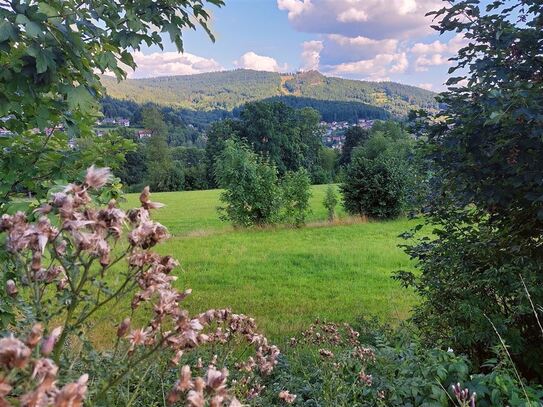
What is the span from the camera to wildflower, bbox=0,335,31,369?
30.0 inches

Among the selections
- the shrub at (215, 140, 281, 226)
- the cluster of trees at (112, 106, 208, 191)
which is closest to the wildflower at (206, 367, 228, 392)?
the shrub at (215, 140, 281, 226)

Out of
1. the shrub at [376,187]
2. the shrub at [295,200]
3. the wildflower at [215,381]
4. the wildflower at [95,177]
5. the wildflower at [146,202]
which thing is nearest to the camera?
the wildflower at [215,381]

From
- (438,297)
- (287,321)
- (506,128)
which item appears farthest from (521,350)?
(287,321)

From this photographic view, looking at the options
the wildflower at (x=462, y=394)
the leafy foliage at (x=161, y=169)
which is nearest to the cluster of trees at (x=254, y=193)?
the wildflower at (x=462, y=394)

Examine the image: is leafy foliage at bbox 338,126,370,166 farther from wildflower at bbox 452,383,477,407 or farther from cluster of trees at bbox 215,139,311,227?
wildflower at bbox 452,383,477,407

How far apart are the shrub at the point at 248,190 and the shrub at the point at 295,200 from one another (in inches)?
21.8

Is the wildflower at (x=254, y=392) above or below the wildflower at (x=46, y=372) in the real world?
below

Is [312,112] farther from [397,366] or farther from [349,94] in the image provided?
[349,94]

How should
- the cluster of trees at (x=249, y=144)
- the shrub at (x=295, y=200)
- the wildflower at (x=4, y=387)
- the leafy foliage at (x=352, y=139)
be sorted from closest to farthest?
the wildflower at (x=4, y=387)
the shrub at (x=295, y=200)
the cluster of trees at (x=249, y=144)
the leafy foliage at (x=352, y=139)

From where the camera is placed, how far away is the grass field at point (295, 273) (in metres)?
7.52

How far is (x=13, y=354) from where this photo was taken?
2.54 feet

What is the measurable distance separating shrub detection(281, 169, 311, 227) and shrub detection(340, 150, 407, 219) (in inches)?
102

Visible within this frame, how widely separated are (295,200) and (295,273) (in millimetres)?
10552

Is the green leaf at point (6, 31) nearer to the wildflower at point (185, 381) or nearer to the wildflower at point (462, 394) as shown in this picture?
the wildflower at point (185, 381)
